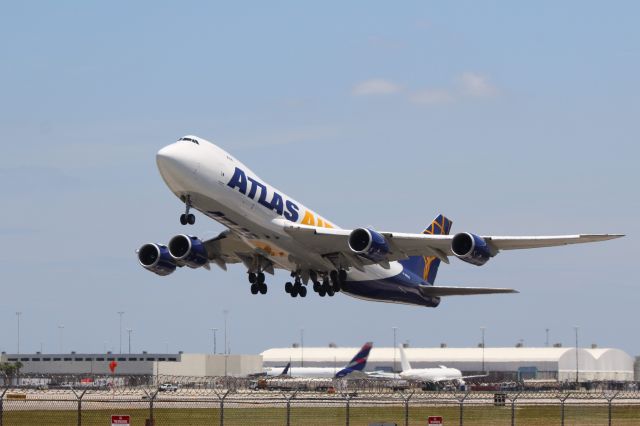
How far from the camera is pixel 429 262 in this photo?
74000 mm

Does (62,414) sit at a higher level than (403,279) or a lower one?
lower

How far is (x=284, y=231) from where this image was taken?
57.2 meters

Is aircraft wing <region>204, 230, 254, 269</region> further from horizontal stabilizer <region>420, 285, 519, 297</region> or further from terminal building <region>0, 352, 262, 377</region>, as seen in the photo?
terminal building <region>0, 352, 262, 377</region>

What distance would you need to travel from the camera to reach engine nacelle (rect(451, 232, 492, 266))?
55.9m

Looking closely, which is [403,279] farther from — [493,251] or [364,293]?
[493,251]

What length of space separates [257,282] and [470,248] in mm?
13621

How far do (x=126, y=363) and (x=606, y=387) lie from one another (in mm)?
59700

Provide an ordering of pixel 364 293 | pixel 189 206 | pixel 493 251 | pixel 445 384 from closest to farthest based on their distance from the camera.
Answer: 1. pixel 189 206
2. pixel 493 251
3. pixel 364 293
4. pixel 445 384

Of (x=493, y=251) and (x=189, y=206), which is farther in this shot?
(x=493, y=251)

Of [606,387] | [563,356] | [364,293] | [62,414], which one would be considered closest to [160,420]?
[62,414]

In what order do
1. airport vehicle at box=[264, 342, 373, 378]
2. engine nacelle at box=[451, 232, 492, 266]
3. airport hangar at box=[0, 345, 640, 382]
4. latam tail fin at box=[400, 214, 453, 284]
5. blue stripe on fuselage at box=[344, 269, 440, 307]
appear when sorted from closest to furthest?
engine nacelle at box=[451, 232, 492, 266]
blue stripe on fuselage at box=[344, 269, 440, 307]
latam tail fin at box=[400, 214, 453, 284]
airport vehicle at box=[264, 342, 373, 378]
airport hangar at box=[0, 345, 640, 382]

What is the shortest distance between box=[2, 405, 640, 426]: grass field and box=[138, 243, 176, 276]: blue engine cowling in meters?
8.09

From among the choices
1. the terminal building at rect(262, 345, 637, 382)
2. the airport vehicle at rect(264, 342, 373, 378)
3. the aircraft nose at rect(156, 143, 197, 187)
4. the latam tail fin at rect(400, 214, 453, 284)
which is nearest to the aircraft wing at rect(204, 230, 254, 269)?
the aircraft nose at rect(156, 143, 197, 187)

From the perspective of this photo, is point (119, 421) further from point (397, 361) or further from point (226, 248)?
point (397, 361)
